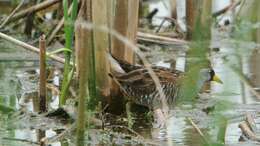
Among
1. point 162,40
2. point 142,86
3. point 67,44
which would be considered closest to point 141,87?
point 142,86

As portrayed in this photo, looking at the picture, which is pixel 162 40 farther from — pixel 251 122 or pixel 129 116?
pixel 251 122

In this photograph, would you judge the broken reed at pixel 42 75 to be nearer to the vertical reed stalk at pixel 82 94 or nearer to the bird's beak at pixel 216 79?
the vertical reed stalk at pixel 82 94

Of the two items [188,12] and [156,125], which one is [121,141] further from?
[188,12]

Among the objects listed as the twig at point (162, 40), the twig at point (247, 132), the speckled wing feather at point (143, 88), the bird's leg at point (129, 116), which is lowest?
the twig at point (247, 132)

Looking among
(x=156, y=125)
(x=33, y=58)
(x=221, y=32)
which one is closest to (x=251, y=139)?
(x=156, y=125)

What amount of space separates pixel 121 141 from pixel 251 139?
2.49 ft

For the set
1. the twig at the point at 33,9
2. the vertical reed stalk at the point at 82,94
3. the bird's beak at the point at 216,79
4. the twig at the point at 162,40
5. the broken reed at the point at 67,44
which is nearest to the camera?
the vertical reed stalk at the point at 82,94

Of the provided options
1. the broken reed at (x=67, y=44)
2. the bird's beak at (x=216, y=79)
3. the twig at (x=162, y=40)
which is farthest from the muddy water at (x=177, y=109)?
the broken reed at (x=67, y=44)

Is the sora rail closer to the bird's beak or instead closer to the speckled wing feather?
the speckled wing feather

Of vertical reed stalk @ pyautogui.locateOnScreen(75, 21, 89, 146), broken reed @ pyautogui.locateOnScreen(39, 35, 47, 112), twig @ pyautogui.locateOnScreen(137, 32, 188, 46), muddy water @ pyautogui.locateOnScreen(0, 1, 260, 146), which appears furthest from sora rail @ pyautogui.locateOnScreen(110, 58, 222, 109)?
twig @ pyautogui.locateOnScreen(137, 32, 188, 46)

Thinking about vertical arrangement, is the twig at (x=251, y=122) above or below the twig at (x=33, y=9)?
below

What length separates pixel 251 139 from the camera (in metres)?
4.36

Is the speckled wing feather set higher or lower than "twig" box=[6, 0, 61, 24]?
lower

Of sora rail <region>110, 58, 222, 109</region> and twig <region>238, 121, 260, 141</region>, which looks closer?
twig <region>238, 121, 260, 141</region>
